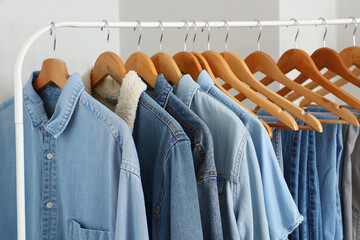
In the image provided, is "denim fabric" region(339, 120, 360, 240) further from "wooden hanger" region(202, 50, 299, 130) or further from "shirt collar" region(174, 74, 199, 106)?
"shirt collar" region(174, 74, 199, 106)

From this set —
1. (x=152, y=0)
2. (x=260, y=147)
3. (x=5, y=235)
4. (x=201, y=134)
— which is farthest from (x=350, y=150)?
(x=152, y=0)

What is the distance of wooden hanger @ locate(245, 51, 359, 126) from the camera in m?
1.19

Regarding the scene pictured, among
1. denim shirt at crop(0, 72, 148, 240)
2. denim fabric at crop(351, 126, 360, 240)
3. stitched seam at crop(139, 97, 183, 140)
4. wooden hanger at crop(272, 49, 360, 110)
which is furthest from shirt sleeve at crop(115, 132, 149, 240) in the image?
denim fabric at crop(351, 126, 360, 240)

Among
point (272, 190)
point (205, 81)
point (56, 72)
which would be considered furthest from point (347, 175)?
point (56, 72)

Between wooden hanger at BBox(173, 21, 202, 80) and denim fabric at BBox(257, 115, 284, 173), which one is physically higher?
wooden hanger at BBox(173, 21, 202, 80)

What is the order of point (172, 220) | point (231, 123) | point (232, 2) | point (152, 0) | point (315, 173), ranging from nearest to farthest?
point (172, 220)
point (231, 123)
point (315, 173)
point (232, 2)
point (152, 0)

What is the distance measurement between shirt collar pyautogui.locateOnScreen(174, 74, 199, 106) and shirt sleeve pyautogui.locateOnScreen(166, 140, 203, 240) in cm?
20

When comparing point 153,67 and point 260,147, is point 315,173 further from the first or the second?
point 153,67

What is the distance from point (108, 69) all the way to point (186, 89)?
0.70 feet

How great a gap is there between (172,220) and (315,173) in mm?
560

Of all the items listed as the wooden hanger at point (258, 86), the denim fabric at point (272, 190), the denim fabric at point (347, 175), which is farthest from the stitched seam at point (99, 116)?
the denim fabric at point (347, 175)

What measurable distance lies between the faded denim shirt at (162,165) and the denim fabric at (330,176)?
0.55 m

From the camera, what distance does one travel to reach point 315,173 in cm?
133

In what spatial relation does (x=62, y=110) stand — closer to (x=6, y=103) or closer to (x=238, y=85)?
(x=6, y=103)
